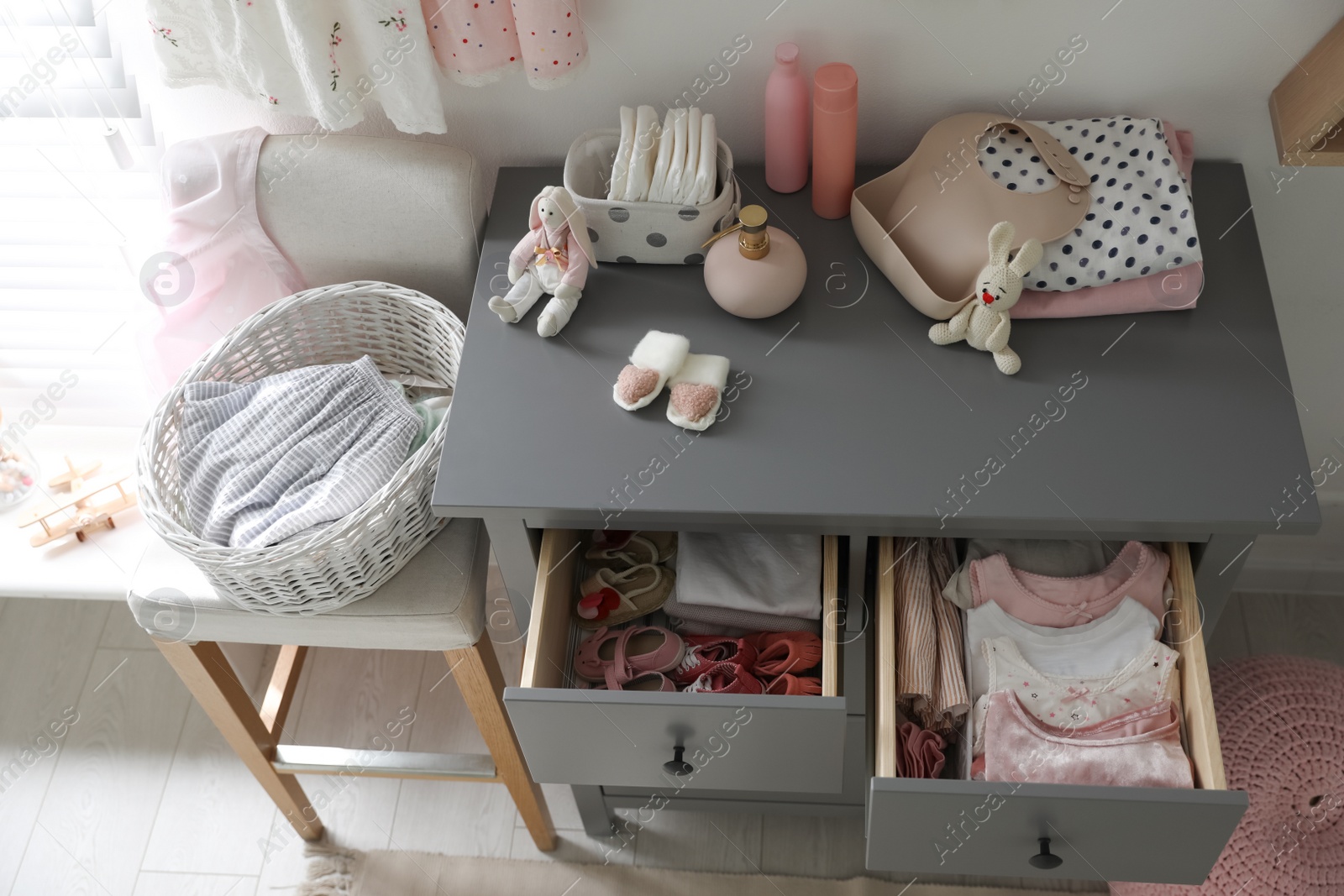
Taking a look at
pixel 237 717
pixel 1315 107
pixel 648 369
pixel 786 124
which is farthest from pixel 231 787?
pixel 1315 107

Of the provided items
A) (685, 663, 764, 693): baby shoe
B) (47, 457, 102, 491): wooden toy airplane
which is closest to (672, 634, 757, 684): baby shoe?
(685, 663, 764, 693): baby shoe

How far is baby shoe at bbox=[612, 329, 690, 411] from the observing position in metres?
1.14

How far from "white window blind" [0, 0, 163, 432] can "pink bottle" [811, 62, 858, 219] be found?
0.92 m

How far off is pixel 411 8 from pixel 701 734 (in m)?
0.85

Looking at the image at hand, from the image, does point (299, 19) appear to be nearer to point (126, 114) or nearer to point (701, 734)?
point (126, 114)

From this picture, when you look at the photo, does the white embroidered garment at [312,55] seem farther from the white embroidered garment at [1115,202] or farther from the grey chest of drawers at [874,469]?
the white embroidered garment at [1115,202]

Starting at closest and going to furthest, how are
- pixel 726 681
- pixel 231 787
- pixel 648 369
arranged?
pixel 648 369 < pixel 726 681 < pixel 231 787

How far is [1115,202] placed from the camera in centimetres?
118

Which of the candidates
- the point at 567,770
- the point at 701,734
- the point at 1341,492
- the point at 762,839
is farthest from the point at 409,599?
the point at 1341,492

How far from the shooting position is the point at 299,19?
1153 mm

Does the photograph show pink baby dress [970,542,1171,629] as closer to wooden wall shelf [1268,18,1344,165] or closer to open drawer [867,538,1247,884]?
open drawer [867,538,1247,884]

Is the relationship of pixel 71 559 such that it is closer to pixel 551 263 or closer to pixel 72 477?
pixel 72 477

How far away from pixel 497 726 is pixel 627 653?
25 centimetres

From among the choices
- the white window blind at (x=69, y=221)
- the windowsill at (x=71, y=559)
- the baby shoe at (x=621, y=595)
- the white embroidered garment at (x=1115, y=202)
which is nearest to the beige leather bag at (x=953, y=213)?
the white embroidered garment at (x=1115, y=202)
